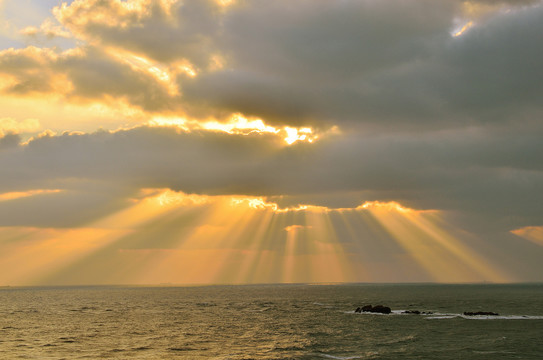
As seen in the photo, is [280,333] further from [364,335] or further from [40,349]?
[40,349]

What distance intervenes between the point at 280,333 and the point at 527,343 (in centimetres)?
3572

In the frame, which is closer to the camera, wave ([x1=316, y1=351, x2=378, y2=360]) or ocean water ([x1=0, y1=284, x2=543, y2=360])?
wave ([x1=316, y1=351, x2=378, y2=360])

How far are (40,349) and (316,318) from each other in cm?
5855

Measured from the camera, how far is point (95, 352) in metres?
59.0

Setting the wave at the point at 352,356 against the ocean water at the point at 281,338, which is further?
the ocean water at the point at 281,338

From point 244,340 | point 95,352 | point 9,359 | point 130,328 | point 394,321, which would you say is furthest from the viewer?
point 394,321

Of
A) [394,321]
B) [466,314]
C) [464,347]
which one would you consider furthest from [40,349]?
[466,314]

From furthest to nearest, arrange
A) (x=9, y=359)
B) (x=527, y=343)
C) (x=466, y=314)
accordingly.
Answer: (x=466, y=314)
(x=527, y=343)
(x=9, y=359)

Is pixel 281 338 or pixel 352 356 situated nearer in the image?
pixel 352 356

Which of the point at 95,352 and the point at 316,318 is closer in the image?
the point at 95,352

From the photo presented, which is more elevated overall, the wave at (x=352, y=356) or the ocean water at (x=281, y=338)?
the wave at (x=352, y=356)

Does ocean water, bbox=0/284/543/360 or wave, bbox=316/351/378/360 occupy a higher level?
wave, bbox=316/351/378/360

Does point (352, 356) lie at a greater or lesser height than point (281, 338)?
greater

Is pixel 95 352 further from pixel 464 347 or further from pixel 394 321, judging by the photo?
pixel 394 321
